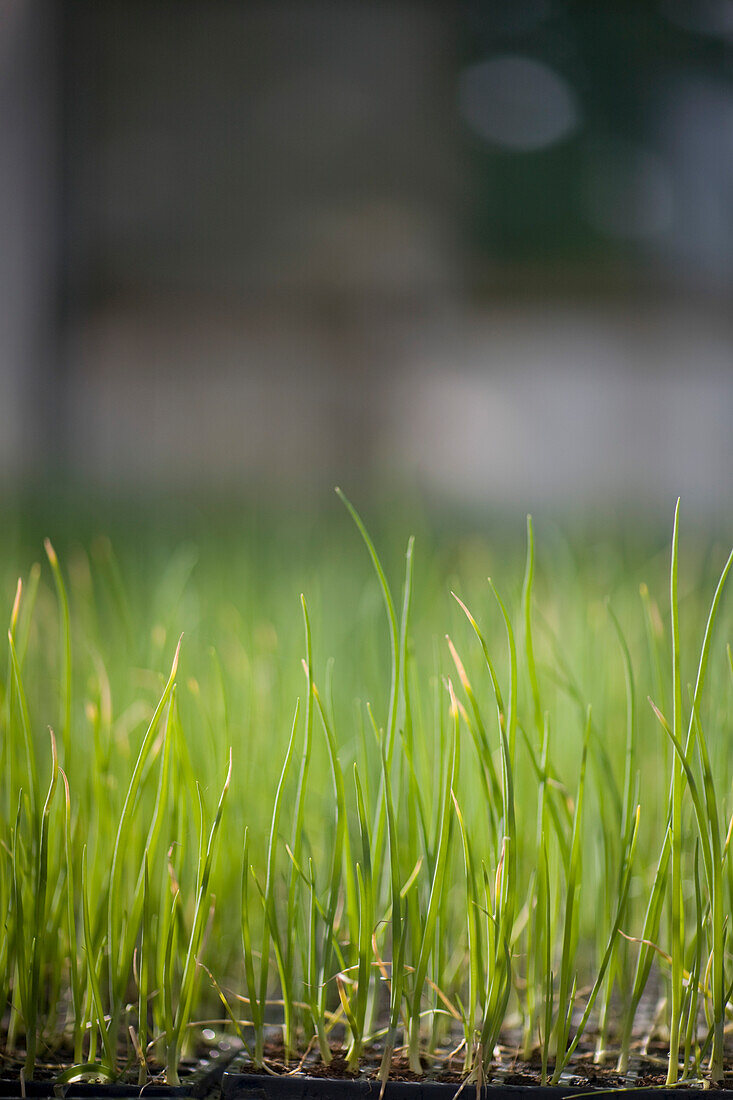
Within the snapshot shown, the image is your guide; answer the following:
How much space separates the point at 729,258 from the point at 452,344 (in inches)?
29.0

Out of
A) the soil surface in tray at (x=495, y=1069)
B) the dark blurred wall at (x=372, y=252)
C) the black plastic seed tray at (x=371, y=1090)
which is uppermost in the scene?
the dark blurred wall at (x=372, y=252)

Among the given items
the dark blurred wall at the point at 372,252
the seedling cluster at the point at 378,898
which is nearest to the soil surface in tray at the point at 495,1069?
the seedling cluster at the point at 378,898

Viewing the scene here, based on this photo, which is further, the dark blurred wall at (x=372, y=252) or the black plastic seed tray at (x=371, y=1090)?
the dark blurred wall at (x=372, y=252)

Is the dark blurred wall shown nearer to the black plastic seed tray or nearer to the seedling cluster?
the seedling cluster

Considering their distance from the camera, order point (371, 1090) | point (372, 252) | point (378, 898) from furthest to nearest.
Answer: point (372, 252) < point (378, 898) < point (371, 1090)

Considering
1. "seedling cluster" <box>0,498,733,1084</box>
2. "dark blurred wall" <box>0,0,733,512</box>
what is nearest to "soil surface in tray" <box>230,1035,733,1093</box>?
"seedling cluster" <box>0,498,733,1084</box>

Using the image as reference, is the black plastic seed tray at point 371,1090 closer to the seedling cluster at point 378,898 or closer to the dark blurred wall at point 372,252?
the seedling cluster at point 378,898

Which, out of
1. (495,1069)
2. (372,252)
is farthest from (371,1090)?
(372,252)

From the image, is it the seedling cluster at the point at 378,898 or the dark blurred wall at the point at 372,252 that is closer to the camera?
the seedling cluster at the point at 378,898

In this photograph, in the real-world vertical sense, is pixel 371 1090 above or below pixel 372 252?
below

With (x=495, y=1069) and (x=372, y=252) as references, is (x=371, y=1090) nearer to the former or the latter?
→ (x=495, y=1069)

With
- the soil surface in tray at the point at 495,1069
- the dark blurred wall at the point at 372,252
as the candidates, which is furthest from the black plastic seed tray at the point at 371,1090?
the dark blurred wall at the point at 372,252

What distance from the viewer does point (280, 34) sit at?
8.02 ft

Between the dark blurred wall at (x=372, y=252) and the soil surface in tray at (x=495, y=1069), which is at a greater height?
the dark blurred wall at (x=372, y=252)
